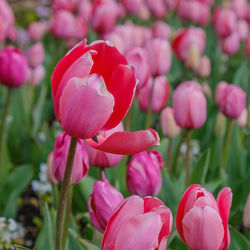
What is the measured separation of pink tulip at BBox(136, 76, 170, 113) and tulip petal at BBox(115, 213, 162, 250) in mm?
1423

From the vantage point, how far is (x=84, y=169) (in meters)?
1.17

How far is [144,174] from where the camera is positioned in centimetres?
134

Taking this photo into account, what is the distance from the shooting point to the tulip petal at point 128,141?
840mm

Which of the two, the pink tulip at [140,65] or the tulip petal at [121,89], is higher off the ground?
the tulip petal at [121,89]

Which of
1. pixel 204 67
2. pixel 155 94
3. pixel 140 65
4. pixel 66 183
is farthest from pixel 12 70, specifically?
pixel 204 67

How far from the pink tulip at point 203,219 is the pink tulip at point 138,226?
0.06 meters

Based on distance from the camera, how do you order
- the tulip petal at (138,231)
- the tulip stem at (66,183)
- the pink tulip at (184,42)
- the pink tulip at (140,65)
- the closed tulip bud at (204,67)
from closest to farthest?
1. the tulip petal at (138,231)
2. the tulip stem at (66,183)
3. the pink tulip at (140,65)
4. the pink tulip at (184,42)
5. the closed tulip bud at (204,67)

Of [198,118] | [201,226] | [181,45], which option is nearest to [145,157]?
[198,118]

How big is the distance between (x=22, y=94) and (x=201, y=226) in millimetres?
2126

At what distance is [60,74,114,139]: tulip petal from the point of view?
82 centimetres

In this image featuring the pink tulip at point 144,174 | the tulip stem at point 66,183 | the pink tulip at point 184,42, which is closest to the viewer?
the tulip stem at point 66,183

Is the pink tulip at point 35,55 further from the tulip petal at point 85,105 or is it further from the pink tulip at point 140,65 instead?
the tulip petal at point 85,105

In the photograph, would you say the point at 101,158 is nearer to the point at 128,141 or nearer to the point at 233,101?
the point at 128,141

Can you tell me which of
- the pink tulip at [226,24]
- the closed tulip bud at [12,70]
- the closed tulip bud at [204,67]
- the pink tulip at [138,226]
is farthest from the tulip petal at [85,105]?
the pink tulip at [226,24]
